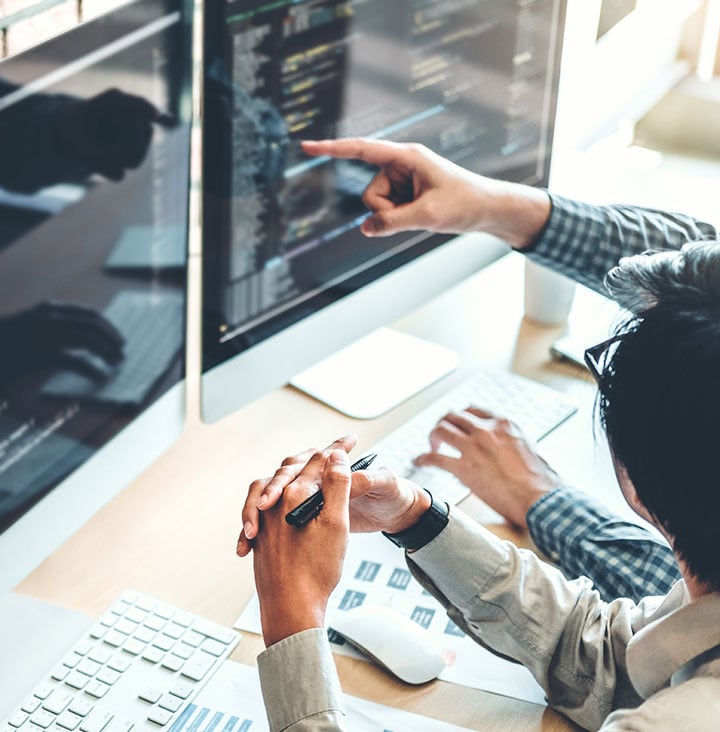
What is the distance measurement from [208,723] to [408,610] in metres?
0.23

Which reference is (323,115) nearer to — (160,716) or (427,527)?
(427,527)

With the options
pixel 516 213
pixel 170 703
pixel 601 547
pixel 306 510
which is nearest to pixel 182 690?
pixel 170 703

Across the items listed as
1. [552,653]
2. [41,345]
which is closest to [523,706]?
[552,653]

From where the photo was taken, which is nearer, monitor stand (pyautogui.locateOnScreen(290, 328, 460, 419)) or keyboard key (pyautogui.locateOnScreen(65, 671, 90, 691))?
keyboard key (pyautogui.locateOnScreen(65, 671, 90, 691))

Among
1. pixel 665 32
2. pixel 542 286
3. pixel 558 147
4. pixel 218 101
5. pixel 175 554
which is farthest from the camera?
pixel 665 32

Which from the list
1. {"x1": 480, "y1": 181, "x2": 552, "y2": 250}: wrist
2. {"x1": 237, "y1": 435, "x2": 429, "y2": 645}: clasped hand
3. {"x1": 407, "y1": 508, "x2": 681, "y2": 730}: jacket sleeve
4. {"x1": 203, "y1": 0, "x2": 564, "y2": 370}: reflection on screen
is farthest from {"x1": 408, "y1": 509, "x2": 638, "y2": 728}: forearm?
{"x1": 480, "y1": 181, "x2": 552, "y2": 250}: wrist

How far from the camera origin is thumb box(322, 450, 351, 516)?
746 mm

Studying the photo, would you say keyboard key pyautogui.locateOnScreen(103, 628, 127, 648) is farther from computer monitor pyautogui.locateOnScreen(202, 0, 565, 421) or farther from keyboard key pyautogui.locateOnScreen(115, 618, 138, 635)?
computer monitor pyautogui.locateOnScreen(202, 0, 565, 421)

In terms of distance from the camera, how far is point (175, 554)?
1.02 metres

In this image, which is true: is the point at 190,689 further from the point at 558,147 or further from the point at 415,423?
the point at 558,147

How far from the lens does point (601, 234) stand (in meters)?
1.26

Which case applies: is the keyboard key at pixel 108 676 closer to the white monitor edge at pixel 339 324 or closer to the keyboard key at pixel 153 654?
the keyboard key at pixel 153 654

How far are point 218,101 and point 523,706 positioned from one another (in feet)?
1.93

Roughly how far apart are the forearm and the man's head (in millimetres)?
166
